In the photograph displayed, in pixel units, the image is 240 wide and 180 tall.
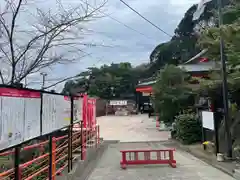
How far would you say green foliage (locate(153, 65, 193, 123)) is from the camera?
1369 centimetres

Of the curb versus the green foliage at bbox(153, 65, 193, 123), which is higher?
the green foliage at bbox(153, 65, 193, 123)

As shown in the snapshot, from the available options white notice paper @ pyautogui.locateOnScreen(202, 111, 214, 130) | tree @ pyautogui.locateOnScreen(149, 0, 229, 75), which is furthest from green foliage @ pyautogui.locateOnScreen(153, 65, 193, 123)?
tree @ pyautogui.locateOnScreen(149, 0, 229, 75)

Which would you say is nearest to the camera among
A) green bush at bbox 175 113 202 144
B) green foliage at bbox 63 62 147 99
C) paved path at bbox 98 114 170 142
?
green bush at bbox 175 113 202 144

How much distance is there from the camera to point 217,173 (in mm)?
6191

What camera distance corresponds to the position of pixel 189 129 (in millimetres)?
11266

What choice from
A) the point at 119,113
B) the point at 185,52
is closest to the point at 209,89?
the point at 185,52

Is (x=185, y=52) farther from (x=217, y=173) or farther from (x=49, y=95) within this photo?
(x=49, y=95)

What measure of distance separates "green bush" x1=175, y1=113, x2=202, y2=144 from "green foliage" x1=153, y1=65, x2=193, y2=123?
6.97 feet

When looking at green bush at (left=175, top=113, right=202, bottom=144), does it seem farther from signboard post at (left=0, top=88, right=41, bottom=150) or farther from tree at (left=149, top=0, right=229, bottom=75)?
tree at (left=149, top=0, right=229, bottom=75)

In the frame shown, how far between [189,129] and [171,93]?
2893mm

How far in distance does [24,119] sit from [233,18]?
7.61 m

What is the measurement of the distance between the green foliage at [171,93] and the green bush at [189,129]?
2.12 metres

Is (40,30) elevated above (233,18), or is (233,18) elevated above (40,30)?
(233,18)

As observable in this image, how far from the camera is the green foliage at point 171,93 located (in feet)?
44.9
